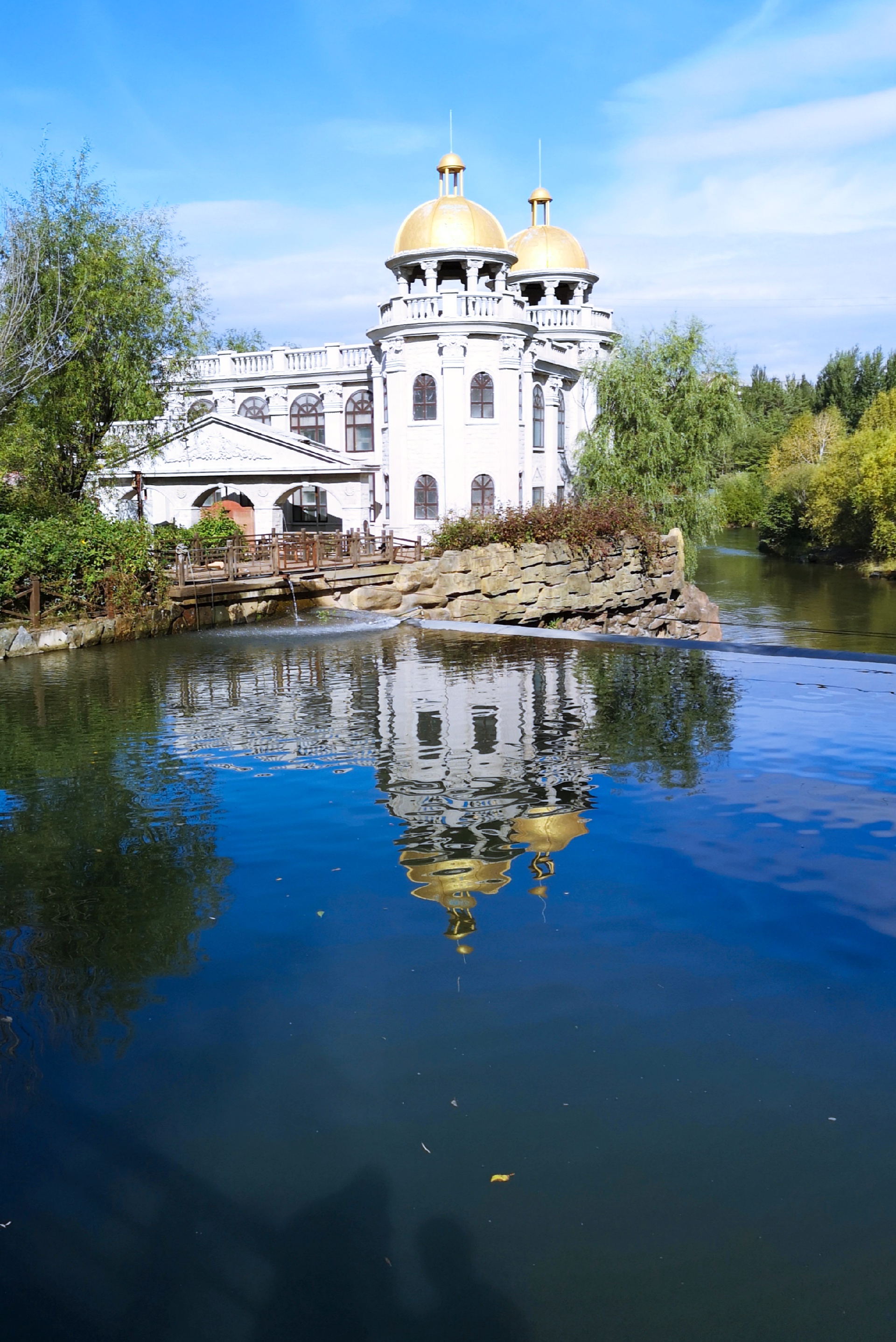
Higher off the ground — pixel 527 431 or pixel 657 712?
pixel 527 431

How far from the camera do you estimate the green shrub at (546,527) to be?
31969mm

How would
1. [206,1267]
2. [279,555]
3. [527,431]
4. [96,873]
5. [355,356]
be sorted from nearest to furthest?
[206,1267]
[96,873]
[279,555]
[527,431]
[355,356]

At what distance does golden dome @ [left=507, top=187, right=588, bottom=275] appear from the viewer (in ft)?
150

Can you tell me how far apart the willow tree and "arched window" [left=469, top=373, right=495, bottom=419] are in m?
4.54

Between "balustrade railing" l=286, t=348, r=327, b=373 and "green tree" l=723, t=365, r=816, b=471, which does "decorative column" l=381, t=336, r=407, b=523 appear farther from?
"green tree" l=723, t=365, r=816, b=471

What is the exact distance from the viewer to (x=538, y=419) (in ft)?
139

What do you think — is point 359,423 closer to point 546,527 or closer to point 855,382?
point 546,527

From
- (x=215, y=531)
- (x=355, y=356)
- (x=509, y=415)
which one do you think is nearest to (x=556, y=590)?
(x=509, y=415)

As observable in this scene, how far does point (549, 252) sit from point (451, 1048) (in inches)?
1760

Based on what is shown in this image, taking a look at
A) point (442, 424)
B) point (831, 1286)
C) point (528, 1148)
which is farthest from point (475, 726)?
point (442, 424)

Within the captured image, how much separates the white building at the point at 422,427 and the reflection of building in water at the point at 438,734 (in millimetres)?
18280

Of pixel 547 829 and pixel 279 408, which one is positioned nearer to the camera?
pixel 547 829

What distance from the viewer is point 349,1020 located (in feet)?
20.3

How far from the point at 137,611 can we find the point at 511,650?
8522 mm
